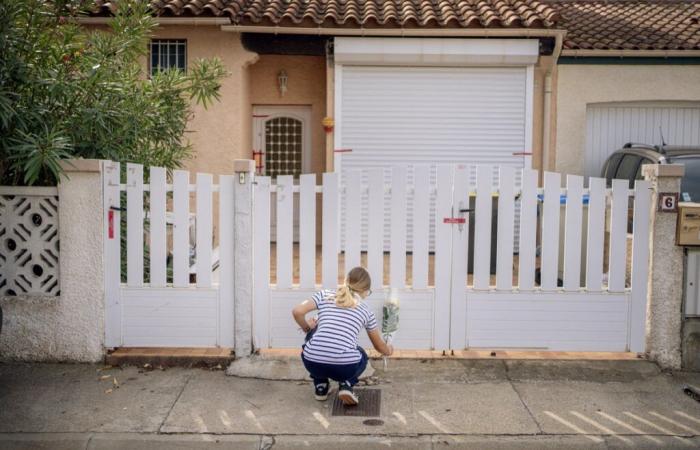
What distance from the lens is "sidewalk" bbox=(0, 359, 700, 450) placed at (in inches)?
208

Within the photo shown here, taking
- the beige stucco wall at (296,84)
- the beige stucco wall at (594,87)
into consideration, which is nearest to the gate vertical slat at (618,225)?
the beige stucco wall at (594,87)

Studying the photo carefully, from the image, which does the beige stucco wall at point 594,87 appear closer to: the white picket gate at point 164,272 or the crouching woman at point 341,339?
the white picket gate at point 164,272

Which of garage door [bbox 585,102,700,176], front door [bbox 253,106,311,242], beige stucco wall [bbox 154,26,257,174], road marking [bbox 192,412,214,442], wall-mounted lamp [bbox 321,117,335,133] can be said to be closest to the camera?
road marking [bbox 192,412,214,442]

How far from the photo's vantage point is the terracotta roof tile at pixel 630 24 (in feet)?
42.7

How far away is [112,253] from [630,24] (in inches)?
423

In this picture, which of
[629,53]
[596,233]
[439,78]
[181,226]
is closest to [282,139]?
[439,78]

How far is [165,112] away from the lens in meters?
8.08

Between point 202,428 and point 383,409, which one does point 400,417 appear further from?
point 202,428

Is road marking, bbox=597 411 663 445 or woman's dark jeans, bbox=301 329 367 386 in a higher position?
woman's dark jeans, bbox=301 329 367 386

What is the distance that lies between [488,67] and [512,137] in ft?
3.76

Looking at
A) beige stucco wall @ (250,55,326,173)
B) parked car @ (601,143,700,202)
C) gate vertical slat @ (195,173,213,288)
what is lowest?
gate vertical slat @ (195,173,213,288)

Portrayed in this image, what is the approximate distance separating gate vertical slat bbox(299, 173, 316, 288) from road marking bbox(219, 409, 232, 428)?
138 cm

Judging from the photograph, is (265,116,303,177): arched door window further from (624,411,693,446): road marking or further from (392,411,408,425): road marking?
(624,411,693,446): road marking

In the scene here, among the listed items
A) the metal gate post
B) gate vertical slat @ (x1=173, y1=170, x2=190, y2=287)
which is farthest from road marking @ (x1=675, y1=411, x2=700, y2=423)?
gate vertical slat @ (x1=173, y1=170, x2=190, y2=287)
